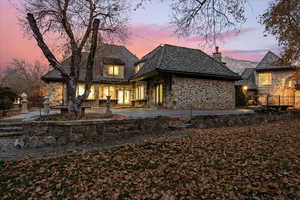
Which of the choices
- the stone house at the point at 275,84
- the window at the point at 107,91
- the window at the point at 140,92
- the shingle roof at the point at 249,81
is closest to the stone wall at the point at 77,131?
the window at the point at 140,92

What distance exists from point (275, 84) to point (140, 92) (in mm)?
18186

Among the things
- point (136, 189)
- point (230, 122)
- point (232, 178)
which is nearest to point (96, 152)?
point (136, 189)

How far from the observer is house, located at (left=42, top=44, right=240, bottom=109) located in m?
13.2

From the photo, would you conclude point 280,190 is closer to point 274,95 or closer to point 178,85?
point 178,85

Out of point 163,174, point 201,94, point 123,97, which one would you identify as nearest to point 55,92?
point 123,97

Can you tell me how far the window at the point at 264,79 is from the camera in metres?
21.7

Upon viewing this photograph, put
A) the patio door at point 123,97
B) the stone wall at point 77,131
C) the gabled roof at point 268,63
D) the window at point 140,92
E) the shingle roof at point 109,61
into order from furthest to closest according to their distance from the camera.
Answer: the gabled roof at point 268,63 → the patio door at point 123,97 → the window at point 140,92 → the shingle roof at point 109,61 → the stone wall at point 77,131

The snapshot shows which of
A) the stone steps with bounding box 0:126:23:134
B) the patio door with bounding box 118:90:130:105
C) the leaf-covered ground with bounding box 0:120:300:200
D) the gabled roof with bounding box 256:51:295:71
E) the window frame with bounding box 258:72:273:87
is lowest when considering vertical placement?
the leaf-covered ground with bounding box 0:120:300:200

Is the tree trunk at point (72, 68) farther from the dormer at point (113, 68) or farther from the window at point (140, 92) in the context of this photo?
the dormer at point (113, 68)

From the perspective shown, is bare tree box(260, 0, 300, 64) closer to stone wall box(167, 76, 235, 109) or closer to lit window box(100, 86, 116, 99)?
stone wall box(167, 76, 235, 109)

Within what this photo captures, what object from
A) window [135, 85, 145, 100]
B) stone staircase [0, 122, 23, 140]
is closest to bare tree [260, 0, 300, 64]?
window [135, 85, 145, 100]

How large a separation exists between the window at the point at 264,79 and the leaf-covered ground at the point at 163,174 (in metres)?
20.7

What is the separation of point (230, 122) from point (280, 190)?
6.56m

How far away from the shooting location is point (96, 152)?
4738mm
